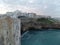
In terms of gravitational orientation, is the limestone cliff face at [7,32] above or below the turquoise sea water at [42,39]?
above

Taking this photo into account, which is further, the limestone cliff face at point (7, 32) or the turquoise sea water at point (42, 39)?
the turquoise sea water at point (42, 39)

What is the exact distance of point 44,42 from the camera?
112 inches

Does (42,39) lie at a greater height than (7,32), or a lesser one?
lesser

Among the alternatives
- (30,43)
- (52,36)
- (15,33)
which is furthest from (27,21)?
(15,33)

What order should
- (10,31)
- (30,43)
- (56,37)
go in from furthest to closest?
(56,37) < (30,43) < (10,31)

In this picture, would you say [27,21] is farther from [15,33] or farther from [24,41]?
[15,33]

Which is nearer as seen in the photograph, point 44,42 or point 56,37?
point 44,42

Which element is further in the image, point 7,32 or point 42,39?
point 42,39

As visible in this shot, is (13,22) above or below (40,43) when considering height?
above

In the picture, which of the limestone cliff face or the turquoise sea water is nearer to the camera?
the limestone cliff face

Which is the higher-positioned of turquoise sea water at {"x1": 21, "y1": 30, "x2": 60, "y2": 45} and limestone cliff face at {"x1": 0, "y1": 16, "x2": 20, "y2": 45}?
limestone cliff face at {"x1": 0, "y1": 16, "x2": 20, "y2": 45}

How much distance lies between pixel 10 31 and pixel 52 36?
137 centimetres

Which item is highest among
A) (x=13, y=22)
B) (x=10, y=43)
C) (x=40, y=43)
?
(x=13, y=22)

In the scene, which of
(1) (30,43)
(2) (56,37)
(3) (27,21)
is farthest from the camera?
(3) (27,21)
